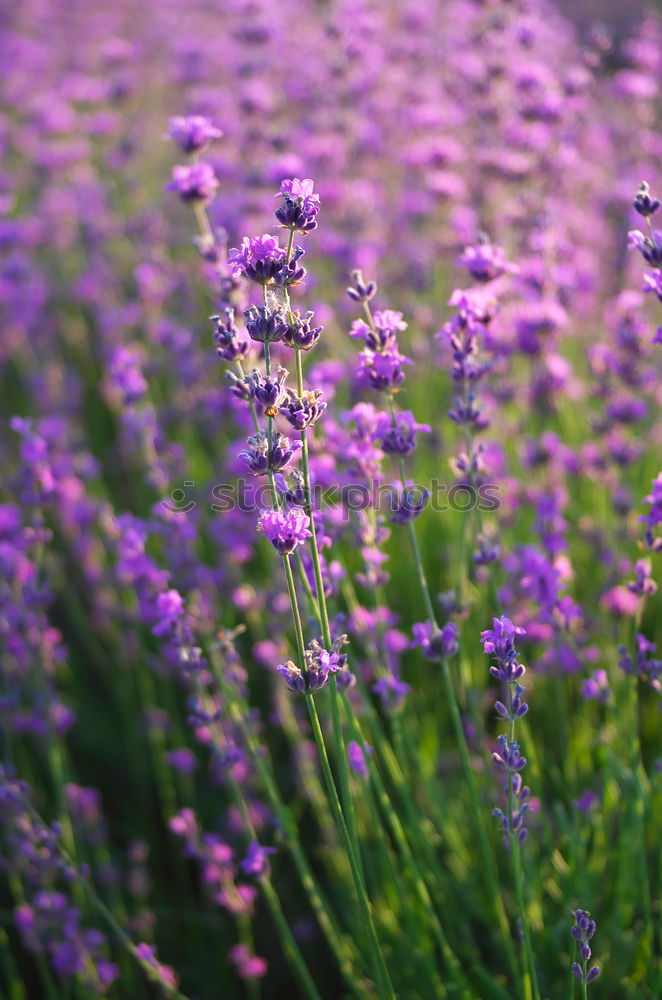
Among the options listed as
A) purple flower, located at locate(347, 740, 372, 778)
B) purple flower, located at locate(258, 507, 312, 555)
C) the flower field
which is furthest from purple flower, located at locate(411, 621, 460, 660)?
purple flower, located at locate(258, 507, 312, 555)

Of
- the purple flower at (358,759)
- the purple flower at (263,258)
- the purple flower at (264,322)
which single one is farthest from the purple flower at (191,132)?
the purple flower at (358,759)

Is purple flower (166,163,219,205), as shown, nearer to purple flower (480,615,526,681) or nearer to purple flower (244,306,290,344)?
purple flower (244,306,290,344)

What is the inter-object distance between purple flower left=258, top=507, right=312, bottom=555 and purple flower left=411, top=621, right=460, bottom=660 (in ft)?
1.85

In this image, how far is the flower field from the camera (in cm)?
221

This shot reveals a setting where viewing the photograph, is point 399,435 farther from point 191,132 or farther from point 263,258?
point 191,132

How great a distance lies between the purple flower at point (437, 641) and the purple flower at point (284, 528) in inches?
22.2

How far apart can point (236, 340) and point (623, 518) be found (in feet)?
7.08

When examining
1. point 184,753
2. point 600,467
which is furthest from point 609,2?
point 184,753

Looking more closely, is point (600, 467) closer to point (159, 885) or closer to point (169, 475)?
point (169, 475)

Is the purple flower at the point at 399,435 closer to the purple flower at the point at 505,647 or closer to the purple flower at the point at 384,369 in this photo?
the purple flower at the point at 384,369

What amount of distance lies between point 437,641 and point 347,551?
184 centimetres

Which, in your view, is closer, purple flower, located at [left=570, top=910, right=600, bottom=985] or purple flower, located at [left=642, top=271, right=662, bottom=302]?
purple flower, located at [left=570, top=910, right=600, bottom=985]

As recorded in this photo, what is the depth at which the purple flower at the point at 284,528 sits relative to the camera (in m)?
1.66

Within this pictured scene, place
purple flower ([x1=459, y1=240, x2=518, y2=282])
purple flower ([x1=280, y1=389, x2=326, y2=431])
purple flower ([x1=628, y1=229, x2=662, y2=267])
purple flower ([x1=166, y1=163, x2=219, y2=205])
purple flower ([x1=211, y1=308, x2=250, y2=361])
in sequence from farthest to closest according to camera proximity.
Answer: purple flower ([x1=166, y1=163, x2=219, y2=205]), purple flower ([x1=459, y1=240, x2=518, y2=282]), purple flower ([x1=628, y1=229, x2=662, y2=267]), purple flower ([x1=211, y1=308, x2=250, y2=361]), purple flower ([x1=280, y1=389, x2=326, y2=431])
